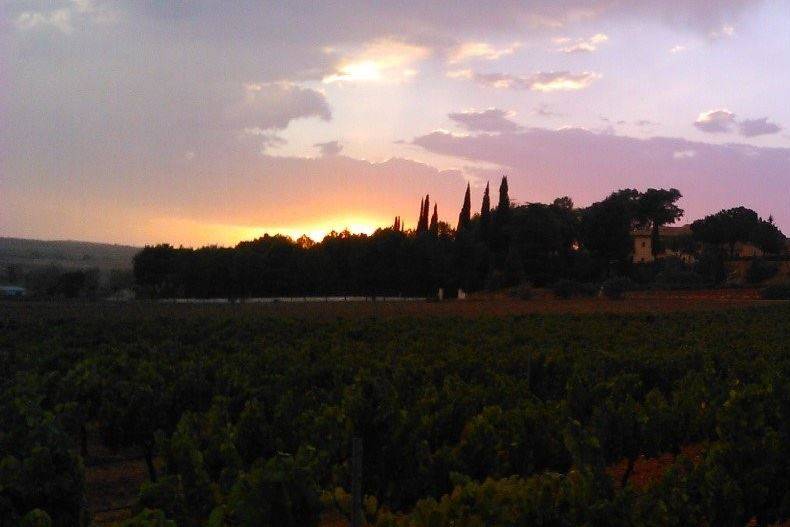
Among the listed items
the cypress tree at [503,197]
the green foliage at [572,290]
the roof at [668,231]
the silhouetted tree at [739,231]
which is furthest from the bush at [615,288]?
the roof at [668,231]

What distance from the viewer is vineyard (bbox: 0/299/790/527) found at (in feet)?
19.1

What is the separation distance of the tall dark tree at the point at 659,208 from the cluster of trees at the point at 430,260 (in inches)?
631

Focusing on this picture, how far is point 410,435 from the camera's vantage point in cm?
932

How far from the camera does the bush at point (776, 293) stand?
53.3 metres

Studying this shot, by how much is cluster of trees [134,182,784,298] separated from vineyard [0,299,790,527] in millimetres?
45191

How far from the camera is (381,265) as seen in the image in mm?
72500

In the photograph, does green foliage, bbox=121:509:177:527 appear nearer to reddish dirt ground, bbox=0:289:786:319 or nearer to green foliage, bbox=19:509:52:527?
green foliage, bbox=19:509:52:527

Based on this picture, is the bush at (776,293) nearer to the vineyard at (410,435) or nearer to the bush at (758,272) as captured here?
the bush at (758,272)

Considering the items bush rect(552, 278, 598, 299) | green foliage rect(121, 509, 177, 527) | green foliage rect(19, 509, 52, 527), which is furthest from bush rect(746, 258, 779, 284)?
green foliage rect(19, 509, 52, 527)

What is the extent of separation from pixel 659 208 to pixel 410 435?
88790 mm

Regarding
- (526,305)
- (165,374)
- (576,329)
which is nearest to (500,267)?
(526,305)

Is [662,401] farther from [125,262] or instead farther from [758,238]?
[125,262]

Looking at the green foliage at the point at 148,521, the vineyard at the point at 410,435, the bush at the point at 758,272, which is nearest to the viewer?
the green foliage at the point at 148,521

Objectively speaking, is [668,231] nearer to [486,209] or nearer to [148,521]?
[486,209]
